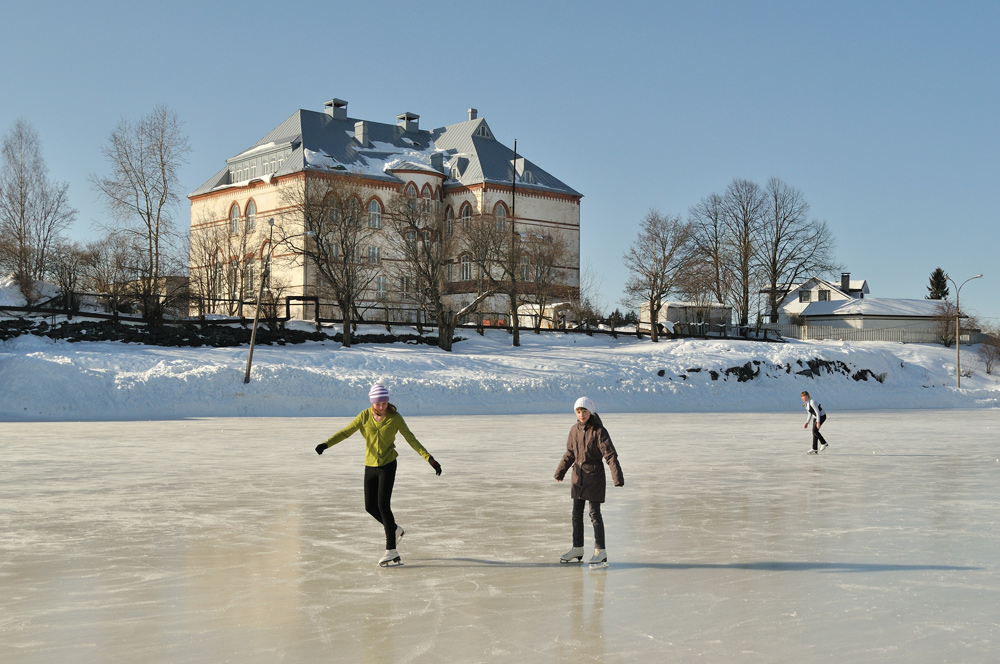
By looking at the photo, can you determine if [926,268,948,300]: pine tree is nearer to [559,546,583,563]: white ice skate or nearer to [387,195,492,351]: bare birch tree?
[387,195,492,351]: bare birch tree

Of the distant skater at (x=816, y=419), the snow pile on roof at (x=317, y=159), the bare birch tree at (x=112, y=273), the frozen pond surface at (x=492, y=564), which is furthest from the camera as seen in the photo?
the snow pile on roof at (x=317, y=159)

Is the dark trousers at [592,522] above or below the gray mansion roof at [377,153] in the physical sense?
below

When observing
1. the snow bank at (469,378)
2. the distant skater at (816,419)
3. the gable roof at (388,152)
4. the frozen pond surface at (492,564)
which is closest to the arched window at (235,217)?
the gable roof at (388,152)

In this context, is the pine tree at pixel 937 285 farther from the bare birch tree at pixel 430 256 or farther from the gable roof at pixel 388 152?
the bare birch tree at pixel 430 256

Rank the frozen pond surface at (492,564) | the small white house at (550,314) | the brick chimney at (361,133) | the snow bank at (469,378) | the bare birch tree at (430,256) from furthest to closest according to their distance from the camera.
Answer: the brick chimney at (361,133) < the small white house at (550,314) < the bare birch tree at (430,256) < the snow bank at (469,378) < the frozen pond surface at (492,564)

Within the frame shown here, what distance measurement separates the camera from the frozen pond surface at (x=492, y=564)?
627cm

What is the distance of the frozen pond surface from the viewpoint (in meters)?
6.27

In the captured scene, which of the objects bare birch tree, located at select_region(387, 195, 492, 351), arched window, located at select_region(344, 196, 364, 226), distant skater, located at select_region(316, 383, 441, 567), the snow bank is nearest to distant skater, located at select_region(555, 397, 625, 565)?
distant skater, located at select_region(316, 383, 441, 567)

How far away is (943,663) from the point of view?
5848mm

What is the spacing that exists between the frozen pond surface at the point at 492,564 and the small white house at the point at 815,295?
69.9 m

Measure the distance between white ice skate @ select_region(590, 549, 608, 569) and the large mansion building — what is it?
173 feet

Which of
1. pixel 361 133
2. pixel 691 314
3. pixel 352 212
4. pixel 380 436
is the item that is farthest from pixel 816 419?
pixel 691 314

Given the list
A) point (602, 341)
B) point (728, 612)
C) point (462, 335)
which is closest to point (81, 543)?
point (728, 612)

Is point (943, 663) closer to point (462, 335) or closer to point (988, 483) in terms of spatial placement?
point (988, 483)
